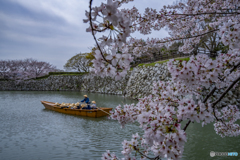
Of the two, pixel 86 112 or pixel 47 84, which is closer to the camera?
pixel 86 112

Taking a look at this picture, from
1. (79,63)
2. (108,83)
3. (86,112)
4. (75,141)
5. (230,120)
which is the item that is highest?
(79,63)

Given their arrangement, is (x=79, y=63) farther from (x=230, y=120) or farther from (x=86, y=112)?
(x=230, y=120)

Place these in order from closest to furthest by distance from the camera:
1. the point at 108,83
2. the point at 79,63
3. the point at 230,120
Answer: the point at 230,120
the point at 108,83
the point at 79,63

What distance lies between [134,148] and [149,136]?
19.6 inches

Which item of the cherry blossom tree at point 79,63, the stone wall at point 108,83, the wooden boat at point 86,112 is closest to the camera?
the wooden boat at point 86,112

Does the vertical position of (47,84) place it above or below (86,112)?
above

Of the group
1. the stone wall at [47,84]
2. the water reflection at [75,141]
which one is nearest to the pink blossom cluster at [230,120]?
the water reflection at [75,141]

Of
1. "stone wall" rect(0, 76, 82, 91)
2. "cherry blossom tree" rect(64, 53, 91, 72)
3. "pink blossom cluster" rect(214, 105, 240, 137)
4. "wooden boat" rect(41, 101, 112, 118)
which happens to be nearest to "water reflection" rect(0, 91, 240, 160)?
"wooden boat" rect(41, 101, 112, 118)

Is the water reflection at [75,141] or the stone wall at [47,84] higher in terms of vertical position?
the stone wall at [47,84]

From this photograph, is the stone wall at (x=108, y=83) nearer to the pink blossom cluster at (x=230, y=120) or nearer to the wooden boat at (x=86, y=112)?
the wooden boat at (x=86, y=112)

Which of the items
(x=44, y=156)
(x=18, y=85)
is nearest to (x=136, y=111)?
(x=44, y=156)

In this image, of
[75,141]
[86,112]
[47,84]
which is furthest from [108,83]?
[75,141]

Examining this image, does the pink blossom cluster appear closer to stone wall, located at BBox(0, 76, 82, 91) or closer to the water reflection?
the water reflection

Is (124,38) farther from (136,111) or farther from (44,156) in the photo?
(44,156)
